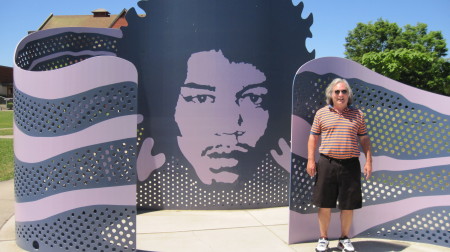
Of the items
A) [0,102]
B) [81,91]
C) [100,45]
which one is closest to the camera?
[81,91]

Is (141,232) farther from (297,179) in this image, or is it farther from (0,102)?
(0,102)

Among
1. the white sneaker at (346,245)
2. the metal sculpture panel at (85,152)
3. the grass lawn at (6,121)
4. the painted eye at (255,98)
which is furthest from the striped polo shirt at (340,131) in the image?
the grass lawn at (6,121)

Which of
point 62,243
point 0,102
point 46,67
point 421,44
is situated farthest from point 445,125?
point 0,102

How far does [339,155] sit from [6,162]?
9476 millimetres

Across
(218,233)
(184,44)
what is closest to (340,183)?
(218,233)

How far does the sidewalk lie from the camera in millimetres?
4184

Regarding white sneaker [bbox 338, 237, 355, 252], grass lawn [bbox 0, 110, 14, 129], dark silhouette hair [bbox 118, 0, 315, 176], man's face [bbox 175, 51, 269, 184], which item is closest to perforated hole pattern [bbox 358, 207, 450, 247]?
white sneaker [bbox 338, 237, 355, 252]

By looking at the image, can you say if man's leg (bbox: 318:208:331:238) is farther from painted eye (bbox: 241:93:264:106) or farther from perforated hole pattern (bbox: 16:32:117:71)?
perforated hole pattern (bbox: 16:32:117:71)

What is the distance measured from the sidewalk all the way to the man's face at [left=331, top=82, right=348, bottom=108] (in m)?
1.66

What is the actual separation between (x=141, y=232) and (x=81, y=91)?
6.80ft

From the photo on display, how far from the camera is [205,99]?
220 inches

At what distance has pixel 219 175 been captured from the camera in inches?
223

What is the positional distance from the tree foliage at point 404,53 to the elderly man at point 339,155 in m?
29.2

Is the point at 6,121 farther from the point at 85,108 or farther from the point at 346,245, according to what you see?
the point at 346,245
